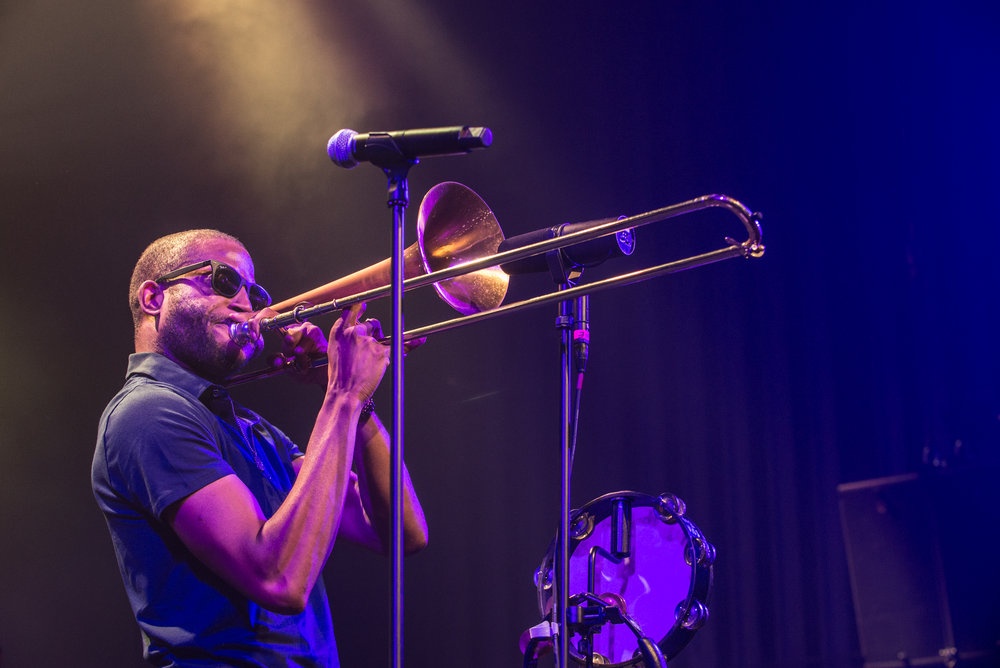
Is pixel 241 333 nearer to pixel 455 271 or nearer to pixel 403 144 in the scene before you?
pixel 455 271

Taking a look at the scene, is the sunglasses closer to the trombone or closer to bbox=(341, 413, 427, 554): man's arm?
the trombone

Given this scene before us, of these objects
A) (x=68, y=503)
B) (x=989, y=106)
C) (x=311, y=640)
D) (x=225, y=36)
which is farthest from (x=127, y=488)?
(x=989, y=106)

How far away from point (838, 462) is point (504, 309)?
1752 mm

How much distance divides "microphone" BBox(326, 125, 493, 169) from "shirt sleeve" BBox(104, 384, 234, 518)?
723mm

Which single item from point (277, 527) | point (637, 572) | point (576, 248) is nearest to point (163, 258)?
point (277, 527)

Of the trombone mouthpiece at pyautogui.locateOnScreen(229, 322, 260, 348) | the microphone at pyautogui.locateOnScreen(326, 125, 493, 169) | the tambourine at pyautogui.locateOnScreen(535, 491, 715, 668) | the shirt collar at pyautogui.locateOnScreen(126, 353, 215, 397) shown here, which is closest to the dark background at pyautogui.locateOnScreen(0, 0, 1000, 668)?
the tambourine at pyautogui.locateOnScreen(535, 491, 715, 668)

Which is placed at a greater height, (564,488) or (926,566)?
(564,488)

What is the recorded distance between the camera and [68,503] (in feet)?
13.7

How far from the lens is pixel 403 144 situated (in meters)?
1.87

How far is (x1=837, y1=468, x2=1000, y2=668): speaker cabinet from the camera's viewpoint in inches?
129

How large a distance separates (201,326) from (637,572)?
1366 mm

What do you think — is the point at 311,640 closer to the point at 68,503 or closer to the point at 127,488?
the point at 127,488

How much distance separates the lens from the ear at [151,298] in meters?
2.55

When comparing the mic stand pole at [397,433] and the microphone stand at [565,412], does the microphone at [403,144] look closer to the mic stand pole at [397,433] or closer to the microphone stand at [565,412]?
the mic stand pole at [397,433]
